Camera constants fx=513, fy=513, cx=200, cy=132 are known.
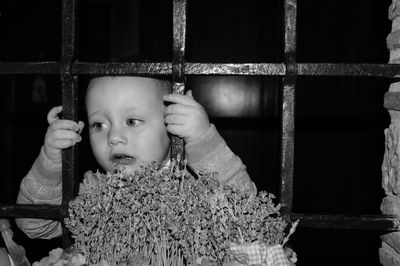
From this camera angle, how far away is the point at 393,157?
4.04ft

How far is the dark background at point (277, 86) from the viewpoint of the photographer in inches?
145

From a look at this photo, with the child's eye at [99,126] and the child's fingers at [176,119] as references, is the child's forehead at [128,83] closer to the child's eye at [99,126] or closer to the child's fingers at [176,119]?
the child's eye at [99,126]

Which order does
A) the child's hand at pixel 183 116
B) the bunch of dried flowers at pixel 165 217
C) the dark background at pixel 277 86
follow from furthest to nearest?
the dark background at pixel 277 86 → the child's hand at pixel 183 116 → the bunch of dried flowers at pixel 165 217

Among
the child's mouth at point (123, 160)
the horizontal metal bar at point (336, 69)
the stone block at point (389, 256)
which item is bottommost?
the stone block at point (389, 256)

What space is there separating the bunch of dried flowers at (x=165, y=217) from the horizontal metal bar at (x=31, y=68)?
0.33m

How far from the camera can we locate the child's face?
152 centimetres

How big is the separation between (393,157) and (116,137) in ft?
2.48

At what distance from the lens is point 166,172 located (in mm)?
1043

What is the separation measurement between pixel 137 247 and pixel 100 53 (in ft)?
10.8

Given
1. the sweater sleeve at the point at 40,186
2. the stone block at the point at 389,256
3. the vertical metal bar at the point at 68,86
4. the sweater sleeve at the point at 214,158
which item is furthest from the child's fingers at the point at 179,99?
the stone block at the point at 389,256

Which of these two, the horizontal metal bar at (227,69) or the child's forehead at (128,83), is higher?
the horizontal metal bar at (227,69)

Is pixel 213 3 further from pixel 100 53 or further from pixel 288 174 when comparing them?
pixel 288 174

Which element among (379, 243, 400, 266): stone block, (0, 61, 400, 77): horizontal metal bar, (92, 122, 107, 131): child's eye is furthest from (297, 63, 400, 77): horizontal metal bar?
(92, 122, 107, 131): child's eye

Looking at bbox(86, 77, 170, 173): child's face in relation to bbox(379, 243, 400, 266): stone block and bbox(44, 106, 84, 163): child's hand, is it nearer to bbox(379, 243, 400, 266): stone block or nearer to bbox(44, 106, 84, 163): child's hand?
Result: bbox(44, 106, 84, 163): child's hand
